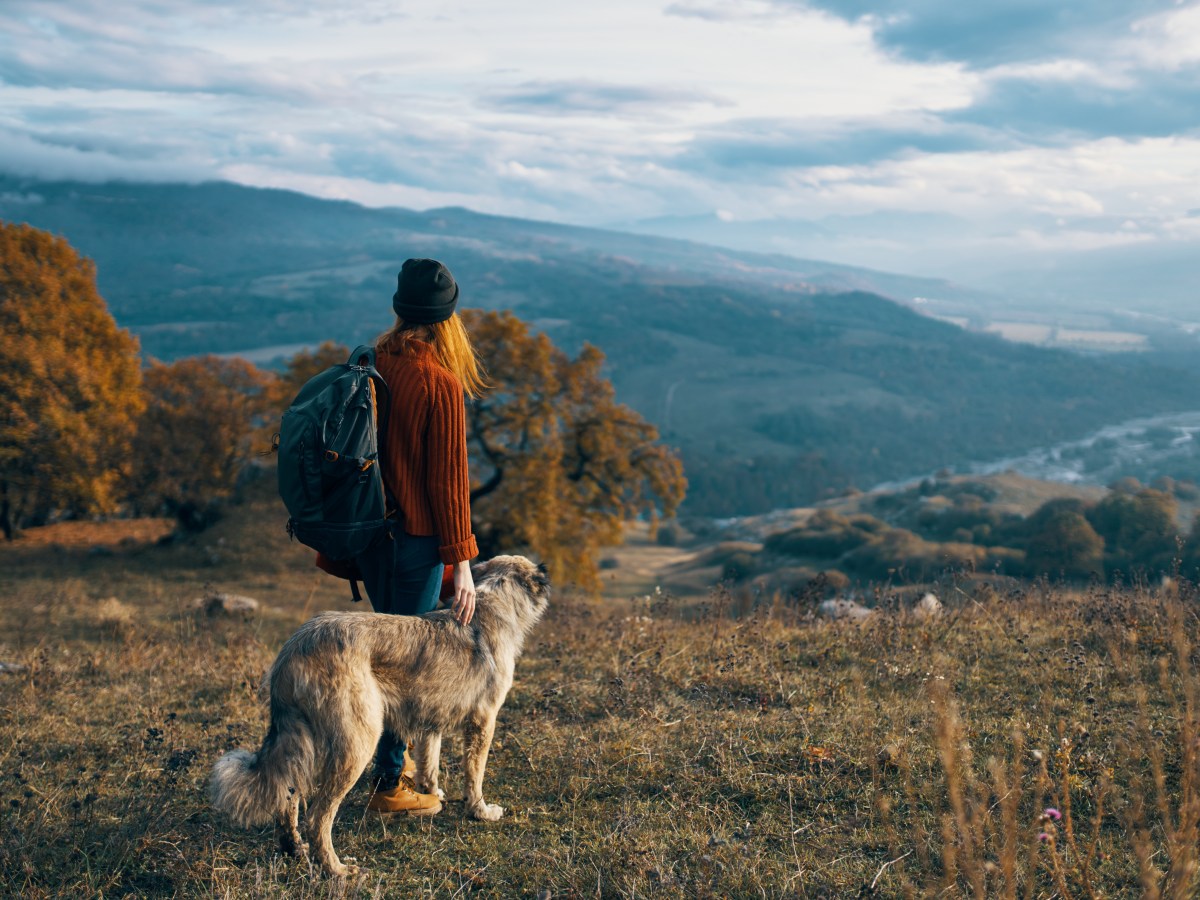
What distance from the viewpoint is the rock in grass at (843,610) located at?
8.11 m

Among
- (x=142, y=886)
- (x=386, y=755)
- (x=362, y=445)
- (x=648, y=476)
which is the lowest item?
(x=648, y=476)

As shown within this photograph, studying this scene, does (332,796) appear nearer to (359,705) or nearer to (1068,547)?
(359,705)

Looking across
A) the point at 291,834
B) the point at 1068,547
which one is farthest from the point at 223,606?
the point at 1068,547

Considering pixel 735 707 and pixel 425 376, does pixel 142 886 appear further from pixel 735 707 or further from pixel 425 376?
pixel 735 707

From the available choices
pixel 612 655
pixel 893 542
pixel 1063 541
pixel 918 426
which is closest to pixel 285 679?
pixel 612 655

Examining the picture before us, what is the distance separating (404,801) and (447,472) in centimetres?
193

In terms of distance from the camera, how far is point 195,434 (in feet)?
102

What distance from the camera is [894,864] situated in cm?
381

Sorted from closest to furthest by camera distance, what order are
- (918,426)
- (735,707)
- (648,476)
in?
(735,707) < (648,476) < (918,426)

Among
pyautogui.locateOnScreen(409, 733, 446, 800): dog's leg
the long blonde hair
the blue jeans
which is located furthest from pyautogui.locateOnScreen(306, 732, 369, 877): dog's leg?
the long blonde hair

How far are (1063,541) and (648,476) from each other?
93.2 ft

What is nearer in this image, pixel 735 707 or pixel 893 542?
pixel 735 707

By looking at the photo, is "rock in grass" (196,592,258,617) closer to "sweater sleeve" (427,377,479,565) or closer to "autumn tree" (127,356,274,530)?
"sweater sleeve" (427,377,479,565)

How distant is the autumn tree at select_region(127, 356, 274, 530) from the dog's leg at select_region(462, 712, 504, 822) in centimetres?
2908
